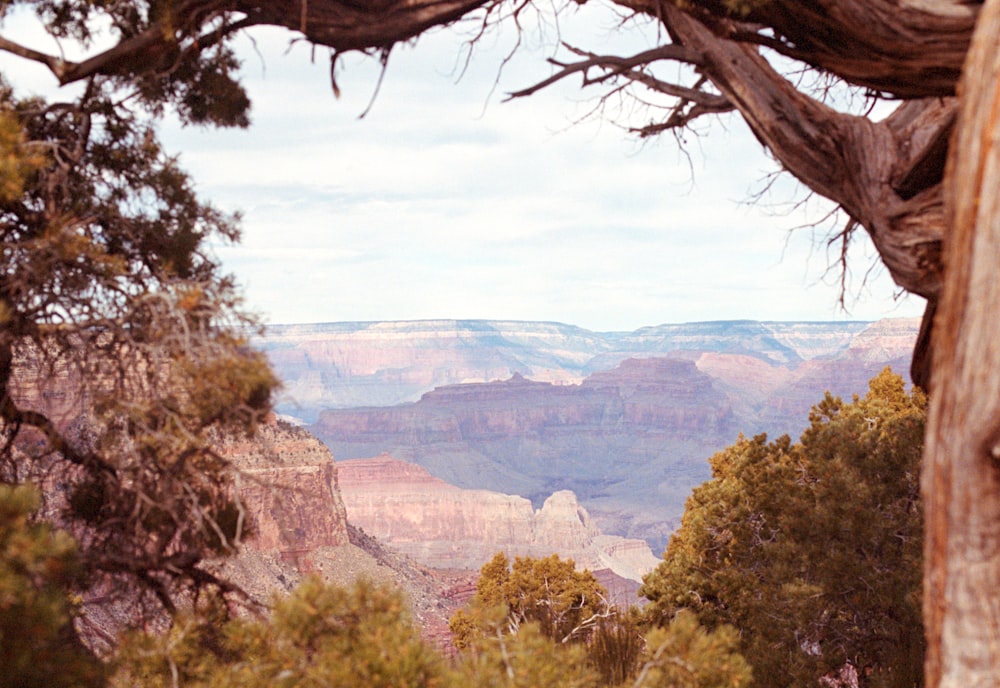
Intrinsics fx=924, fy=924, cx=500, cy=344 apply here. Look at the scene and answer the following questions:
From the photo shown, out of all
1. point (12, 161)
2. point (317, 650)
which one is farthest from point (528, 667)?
point (12, 161)

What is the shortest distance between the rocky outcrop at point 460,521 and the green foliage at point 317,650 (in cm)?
10839

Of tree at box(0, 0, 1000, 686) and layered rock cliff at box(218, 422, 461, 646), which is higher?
tree at box(0, 0, 1000, 686)

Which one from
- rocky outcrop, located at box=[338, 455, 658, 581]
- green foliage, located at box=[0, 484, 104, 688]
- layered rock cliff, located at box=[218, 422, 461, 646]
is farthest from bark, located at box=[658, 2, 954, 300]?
rocky outcrop, located at box=[338, 455, 658, 581]

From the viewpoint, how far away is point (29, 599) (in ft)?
10.2

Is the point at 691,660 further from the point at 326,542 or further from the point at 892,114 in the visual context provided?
the point at 326,542

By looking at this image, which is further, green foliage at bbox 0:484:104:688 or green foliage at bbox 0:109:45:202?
green foliage at bbox 0:109:45:202

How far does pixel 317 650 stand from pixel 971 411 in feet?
9.26

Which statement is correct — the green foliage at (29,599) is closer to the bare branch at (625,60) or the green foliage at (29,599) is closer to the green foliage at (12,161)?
the green foliage at (12,161)

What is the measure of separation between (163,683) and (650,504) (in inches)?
6130

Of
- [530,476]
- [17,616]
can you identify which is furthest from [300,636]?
[530,476]

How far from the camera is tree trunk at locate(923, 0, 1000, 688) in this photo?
346 cm

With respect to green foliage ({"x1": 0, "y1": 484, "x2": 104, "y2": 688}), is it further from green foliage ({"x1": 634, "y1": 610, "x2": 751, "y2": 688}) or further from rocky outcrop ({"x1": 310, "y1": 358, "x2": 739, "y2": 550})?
rocky outcrop ({"x1": 310, "y1": 358, "x2": 739, "y2": 550})

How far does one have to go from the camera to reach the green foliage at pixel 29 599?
3.10 metres

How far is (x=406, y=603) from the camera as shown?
429cm
